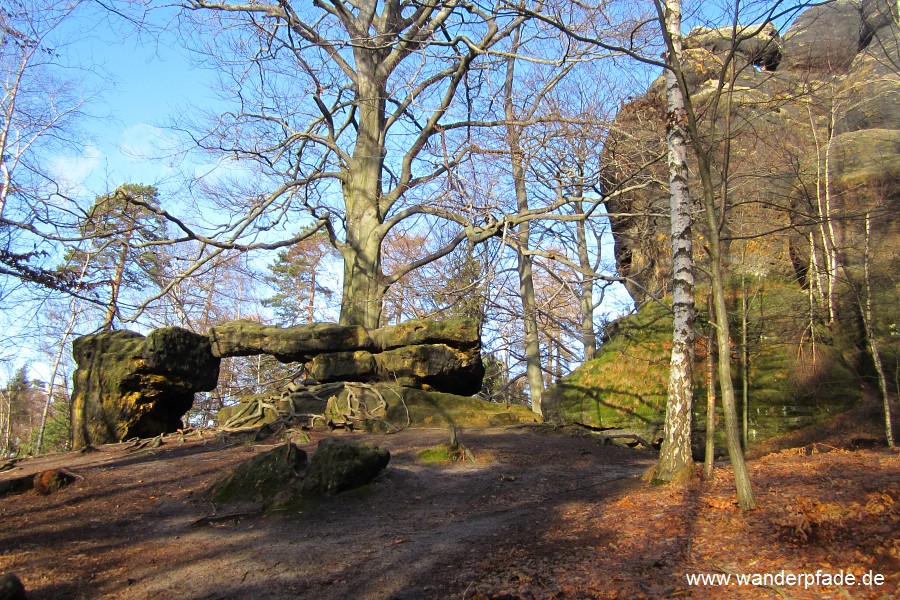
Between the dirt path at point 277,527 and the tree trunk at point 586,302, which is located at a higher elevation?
the tree trunk at point 586,302

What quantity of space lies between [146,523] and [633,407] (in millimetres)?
9205

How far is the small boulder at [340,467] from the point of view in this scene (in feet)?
21.2

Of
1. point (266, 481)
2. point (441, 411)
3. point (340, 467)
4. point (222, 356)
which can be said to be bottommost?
point (266, 481)

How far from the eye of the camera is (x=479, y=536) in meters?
5.06

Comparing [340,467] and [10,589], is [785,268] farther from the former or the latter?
[10,589]

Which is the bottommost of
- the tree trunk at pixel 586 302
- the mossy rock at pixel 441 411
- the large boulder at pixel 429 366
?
the mossy rock at pixel 441 411

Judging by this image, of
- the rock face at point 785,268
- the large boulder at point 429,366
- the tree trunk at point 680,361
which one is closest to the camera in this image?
the tree trunk at point 680,361

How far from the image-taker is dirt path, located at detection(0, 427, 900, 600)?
3.69 meters

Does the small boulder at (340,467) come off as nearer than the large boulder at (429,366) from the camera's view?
Yes

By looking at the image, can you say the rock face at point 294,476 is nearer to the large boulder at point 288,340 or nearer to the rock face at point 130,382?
the rock face at point 130,382

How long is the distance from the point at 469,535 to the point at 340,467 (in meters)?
2.03

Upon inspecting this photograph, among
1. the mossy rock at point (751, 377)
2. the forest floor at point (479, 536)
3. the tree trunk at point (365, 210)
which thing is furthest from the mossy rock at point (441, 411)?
the forest floor at point (479, 536)

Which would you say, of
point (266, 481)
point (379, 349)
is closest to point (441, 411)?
point (379, 349)

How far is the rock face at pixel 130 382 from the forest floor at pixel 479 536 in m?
3.39
